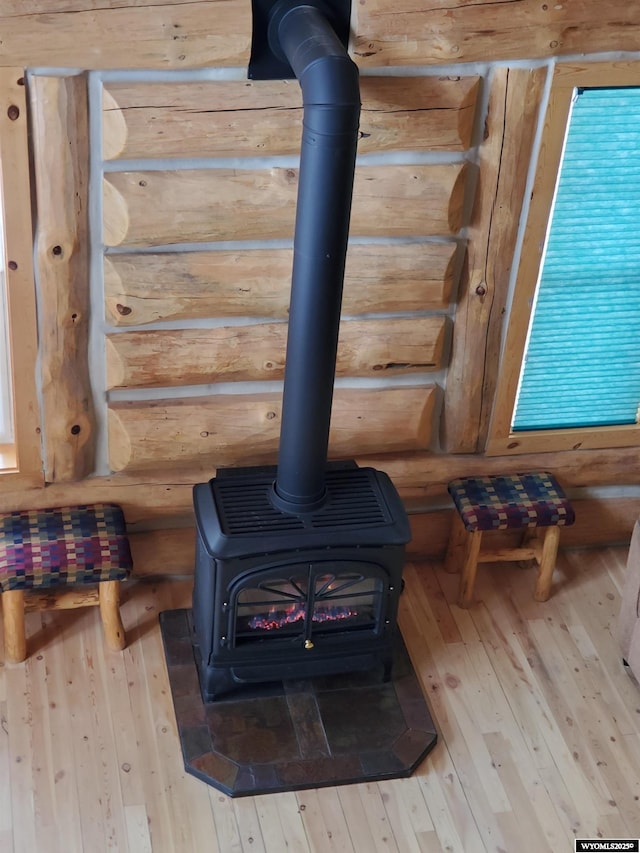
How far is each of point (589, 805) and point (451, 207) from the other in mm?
2148

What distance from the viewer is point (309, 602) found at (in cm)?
389

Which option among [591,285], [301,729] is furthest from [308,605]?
[591,285]

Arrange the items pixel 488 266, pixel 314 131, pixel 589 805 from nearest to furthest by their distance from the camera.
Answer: pixel 314 131, pixel 589 805, pixel 488 266

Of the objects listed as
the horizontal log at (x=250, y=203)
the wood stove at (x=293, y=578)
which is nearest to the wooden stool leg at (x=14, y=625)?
the wood stove at (x=293, y=578)

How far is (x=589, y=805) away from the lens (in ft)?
12.4

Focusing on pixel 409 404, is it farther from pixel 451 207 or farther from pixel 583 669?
pixel 583 669

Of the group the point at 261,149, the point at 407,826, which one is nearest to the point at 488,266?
the point at 261,149

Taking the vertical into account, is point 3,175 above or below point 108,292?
above

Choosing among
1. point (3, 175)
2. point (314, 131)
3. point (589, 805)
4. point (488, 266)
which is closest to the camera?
point (314, 131)

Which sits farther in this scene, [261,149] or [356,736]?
[356,736]

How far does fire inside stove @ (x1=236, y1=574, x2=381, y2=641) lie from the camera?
3.88m

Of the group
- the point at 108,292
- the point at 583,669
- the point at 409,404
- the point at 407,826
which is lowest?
the point at 407,826

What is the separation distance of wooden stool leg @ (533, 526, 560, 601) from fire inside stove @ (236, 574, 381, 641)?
900mm

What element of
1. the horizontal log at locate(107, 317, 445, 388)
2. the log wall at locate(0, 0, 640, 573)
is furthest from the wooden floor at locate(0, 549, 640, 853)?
the horizontal log at locate(107, 317, 445, 388)
